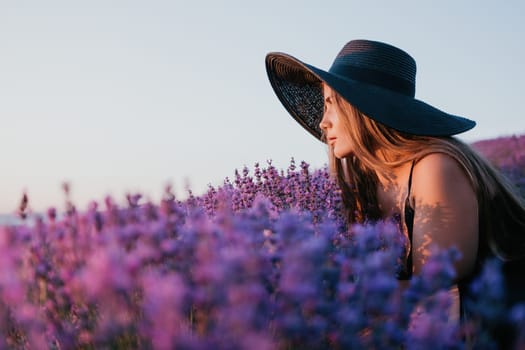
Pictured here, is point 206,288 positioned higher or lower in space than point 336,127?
lower

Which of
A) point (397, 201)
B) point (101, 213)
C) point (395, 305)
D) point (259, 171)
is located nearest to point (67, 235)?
point (101, 213)

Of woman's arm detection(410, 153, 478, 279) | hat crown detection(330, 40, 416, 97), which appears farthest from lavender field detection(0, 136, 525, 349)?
hat crown detection(330, 40, 416, 97)

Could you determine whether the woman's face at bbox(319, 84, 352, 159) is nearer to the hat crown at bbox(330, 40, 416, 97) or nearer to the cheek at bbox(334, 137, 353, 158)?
the cheek at bbox(334, 137, 353, 158)

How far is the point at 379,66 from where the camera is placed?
2.88 meters

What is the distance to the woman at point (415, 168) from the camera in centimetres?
238

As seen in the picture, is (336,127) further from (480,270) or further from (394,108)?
(480,270)

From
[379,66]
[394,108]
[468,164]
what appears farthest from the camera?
[379,66]

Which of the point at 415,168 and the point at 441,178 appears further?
the point at 415,168

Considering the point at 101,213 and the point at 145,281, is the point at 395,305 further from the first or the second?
the point at 101,213

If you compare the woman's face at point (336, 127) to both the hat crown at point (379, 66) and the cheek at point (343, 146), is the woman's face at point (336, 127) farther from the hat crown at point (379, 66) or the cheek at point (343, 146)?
the hat crown at point (379, 66)

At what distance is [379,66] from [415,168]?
0.59 meters

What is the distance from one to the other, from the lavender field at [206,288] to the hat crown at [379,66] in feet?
4.78

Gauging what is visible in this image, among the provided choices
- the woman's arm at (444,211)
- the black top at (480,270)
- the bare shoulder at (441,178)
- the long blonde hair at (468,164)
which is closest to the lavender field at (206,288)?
the woman's arm at (444,211)

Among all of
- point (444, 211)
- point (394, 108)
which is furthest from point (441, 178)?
point (394, 108)
